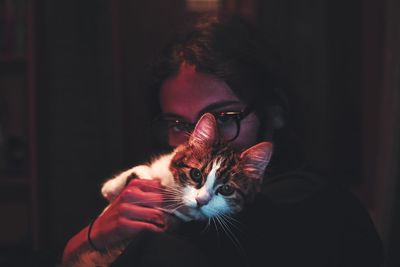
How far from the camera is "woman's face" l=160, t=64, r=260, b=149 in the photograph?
1.03 metres

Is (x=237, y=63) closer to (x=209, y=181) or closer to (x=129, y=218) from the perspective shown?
(x=209, y=181)

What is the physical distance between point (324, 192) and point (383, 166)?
2.74ft

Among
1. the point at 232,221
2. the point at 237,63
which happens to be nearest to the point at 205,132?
the point at 232,221

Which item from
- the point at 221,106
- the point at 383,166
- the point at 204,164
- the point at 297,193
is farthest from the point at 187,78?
the point at 383,166

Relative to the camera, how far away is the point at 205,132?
900mm

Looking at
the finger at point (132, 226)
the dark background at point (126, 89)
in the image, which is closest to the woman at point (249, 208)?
the finger at point (132, 226)

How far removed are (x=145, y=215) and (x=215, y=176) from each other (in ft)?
0.57

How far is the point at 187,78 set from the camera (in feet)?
3.58

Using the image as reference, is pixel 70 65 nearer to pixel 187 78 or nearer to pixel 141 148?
pixel 141 148

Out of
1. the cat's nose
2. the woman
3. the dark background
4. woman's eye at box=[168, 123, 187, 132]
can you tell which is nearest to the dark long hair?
the woman

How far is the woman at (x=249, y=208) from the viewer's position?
745 mm

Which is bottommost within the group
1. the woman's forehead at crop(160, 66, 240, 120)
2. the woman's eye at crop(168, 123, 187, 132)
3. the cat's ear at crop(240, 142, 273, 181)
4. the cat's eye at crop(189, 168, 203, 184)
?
the cat's eye at crop(189, 168, 203, 184)

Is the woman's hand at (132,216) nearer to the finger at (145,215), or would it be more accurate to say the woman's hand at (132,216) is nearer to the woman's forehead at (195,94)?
the finger at (145,215)

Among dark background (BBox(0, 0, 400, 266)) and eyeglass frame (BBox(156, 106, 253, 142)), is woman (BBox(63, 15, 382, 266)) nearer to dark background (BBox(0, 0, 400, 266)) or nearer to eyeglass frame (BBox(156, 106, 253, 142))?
eyeglass frame (BBox(156, 106, 253, 142))
